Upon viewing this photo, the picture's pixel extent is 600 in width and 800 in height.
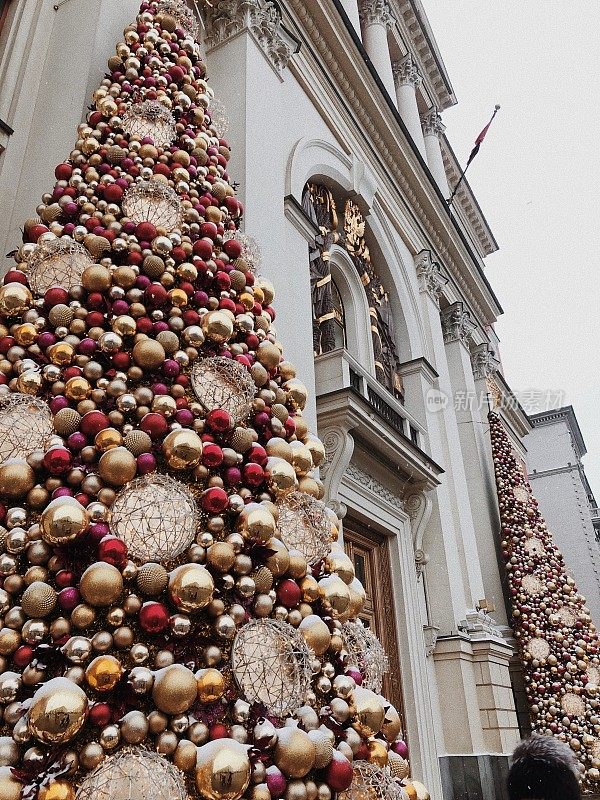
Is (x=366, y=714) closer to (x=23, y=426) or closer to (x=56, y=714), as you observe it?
(x=56, y=714)

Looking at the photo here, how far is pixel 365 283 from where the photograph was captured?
24.3ft

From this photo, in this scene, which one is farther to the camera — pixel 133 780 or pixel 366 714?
pixel 366 714

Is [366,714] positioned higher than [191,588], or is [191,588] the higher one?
[191,588]

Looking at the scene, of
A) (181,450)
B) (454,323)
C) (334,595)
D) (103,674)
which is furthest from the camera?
(454,323)

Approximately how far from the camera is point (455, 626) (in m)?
6.52

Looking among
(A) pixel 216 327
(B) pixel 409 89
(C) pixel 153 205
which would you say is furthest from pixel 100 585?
(B) pixel 409 89

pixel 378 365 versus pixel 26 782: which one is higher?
pixel 378 365

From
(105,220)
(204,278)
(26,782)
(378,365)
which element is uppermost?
(378,365)

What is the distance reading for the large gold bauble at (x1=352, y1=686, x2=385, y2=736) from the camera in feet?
4.81

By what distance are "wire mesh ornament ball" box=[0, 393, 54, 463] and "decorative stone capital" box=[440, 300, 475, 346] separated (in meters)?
9.93

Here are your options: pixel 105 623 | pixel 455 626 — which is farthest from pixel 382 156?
pixel 105 623

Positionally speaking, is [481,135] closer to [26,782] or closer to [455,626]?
[455,626]

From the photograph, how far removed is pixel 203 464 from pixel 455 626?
5.80 meters

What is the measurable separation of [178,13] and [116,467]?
110 inches
